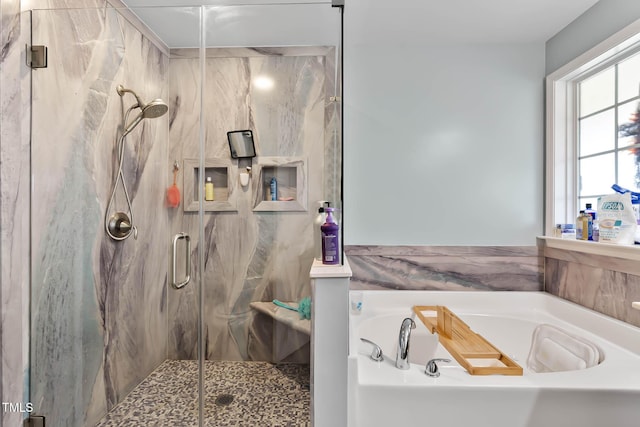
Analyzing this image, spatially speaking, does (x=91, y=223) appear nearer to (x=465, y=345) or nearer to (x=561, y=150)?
(x=465, y=345)

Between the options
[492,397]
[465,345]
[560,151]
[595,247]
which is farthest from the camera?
[560,151]

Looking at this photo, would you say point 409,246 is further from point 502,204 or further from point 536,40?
point 536,40

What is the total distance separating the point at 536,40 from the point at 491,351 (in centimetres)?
199

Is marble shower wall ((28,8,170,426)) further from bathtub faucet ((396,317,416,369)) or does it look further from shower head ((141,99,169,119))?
bathtub faucet ((396,317,416,369))

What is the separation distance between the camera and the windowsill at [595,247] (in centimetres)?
155

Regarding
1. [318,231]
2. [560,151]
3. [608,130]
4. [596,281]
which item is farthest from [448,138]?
[318,231]

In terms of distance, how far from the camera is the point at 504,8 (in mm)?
1794

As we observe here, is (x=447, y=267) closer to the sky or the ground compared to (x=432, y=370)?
closer to the sky

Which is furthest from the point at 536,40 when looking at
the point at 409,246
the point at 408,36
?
the point at 409,246

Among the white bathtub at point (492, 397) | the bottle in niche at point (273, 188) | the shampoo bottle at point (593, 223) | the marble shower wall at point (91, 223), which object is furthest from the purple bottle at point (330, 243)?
the shampoo bottle at point (593, 223)

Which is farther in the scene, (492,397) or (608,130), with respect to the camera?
(608,130)

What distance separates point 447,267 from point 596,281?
0.78 meters

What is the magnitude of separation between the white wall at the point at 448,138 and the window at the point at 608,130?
0.23 metres

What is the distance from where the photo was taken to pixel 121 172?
4.66ft
